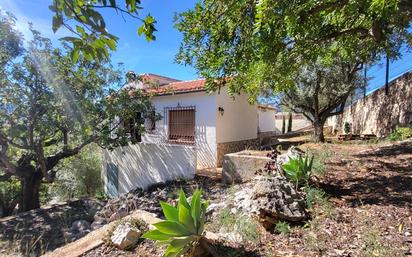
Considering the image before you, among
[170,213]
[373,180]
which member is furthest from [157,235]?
[373,180]

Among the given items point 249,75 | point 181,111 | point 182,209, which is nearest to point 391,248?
point 182,209

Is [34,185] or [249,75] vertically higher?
[249,75]

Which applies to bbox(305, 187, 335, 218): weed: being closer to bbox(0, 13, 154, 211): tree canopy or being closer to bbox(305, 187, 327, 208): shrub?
bbox(305, 187, 327, 208): shrub

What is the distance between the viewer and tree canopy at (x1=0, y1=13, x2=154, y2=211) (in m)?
8.60

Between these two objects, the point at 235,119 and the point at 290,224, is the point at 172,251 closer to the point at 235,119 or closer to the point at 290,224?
the point at 290,224

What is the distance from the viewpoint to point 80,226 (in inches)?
295

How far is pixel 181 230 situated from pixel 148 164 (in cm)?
946

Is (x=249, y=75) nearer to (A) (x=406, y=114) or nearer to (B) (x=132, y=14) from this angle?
(B) (x=132, y=14)

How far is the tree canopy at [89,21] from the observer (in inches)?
64.7

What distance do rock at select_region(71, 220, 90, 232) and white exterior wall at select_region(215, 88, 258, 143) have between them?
251 inches

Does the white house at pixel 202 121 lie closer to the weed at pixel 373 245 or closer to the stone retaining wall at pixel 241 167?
the stone retaining wall at pixel 241 167

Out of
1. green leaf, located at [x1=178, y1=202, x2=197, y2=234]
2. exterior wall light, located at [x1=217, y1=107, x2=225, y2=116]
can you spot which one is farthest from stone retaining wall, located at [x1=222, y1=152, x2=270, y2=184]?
exterior wall light, located at [x1=217, y1=107, x2=225, y2=116]

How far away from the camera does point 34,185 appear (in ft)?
36.9

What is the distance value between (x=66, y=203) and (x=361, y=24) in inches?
408
